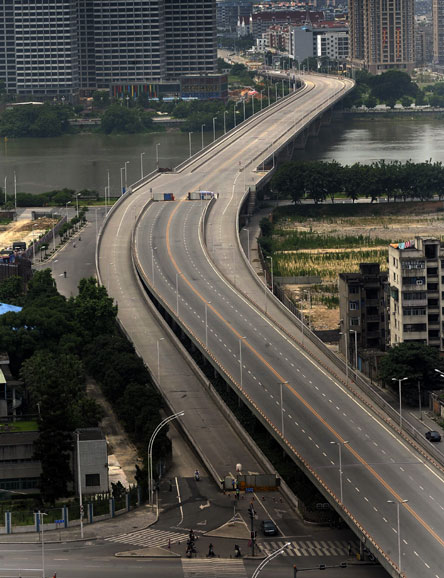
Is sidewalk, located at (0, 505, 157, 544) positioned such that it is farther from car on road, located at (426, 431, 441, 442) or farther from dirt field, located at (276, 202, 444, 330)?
dirt field, located at (276, 202, 444, 330)

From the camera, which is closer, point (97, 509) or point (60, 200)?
point (97, 509)

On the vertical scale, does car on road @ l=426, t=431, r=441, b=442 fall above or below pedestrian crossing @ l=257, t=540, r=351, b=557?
above

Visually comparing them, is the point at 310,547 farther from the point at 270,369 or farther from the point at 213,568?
the point at 270,369

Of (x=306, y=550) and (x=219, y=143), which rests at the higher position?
(x=219, y=143)

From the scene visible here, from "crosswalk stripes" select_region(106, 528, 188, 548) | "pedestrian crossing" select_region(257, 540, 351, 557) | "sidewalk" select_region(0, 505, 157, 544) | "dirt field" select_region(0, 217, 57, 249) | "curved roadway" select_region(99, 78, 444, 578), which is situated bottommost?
"pedestrian crossing" select_region(257, 540, 351, 557)

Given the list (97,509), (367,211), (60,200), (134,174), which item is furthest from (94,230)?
(97,509)

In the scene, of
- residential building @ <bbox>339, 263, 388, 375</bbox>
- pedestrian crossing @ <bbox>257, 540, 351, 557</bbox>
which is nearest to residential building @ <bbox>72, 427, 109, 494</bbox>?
pedestrian crossing @ <bbox>257, 540, 351, 557</bbox>

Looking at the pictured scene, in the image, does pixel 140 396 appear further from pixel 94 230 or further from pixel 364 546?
pixel 94 230
